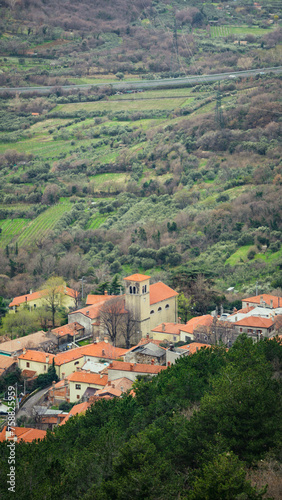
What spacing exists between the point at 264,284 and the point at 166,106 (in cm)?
6007

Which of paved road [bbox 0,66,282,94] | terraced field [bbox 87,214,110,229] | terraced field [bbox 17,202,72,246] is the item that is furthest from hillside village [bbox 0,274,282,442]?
paved road [bbox 0,66,282,94]

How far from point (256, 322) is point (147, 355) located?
22.4 ft

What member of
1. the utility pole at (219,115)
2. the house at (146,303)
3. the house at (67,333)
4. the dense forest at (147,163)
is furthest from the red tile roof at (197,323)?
the utility pole at (219,115)

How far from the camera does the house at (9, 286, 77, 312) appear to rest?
53.6 meters

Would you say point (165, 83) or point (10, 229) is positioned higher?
point (165, 83)

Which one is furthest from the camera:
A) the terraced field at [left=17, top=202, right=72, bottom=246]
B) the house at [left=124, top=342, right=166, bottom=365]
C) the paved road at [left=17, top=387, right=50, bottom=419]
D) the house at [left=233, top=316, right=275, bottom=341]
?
the terraced field at [left=17, top=202, right=72, bottom=246]

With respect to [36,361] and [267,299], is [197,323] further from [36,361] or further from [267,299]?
[36,361]

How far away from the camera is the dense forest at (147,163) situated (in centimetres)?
6241

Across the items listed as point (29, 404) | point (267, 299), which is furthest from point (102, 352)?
point (267, 299)

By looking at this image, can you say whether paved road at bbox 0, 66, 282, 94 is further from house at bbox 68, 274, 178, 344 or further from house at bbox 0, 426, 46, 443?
house at bbox 0, 426, 46, 443

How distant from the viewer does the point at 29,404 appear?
39719mm

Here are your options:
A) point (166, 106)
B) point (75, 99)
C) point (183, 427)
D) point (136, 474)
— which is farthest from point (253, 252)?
point (75, 99)

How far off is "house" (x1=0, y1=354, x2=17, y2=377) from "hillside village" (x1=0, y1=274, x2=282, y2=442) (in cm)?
6

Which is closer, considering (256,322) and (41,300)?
(256,322)
